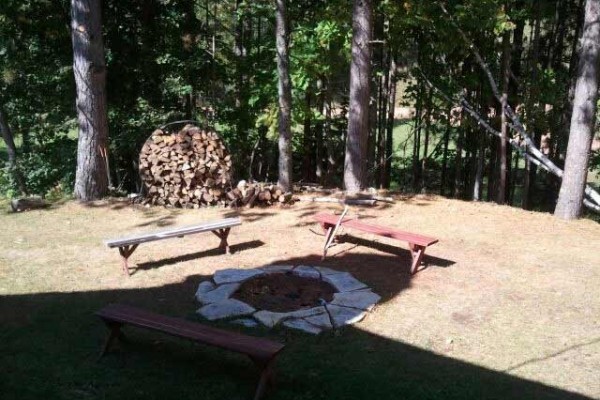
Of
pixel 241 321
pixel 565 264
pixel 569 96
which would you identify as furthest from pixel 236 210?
pixel 569 96

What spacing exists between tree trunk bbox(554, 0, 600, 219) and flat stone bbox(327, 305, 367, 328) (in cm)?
575

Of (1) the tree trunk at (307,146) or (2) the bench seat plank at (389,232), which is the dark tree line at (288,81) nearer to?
(1) the tree trunk at (307,146)

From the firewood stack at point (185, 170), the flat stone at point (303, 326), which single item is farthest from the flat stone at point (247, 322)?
the firewood stack at point (185, 170)

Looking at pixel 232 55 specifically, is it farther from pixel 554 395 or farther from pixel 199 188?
pixel 554 395

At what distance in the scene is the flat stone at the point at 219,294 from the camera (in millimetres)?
5288

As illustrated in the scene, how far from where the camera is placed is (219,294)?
5.40 meters

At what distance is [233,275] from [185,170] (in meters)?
3.78

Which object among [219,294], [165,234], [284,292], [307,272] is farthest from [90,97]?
[284,292]

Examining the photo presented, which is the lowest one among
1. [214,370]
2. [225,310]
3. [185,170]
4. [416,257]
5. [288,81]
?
[214,370]

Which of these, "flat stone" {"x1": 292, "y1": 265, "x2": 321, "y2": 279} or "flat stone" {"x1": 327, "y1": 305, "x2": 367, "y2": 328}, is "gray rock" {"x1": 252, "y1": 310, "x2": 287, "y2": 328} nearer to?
"flat stone" {"x1": 327, "y1": 305, "x2": 367, "y2": 328}

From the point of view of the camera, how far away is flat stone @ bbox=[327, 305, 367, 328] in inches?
191

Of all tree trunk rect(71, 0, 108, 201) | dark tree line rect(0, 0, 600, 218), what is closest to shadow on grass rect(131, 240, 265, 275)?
dark tree line rect(0, 0, 600, 218)

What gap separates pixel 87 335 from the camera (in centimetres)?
461

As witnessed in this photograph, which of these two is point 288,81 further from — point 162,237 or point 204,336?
point 204,336
